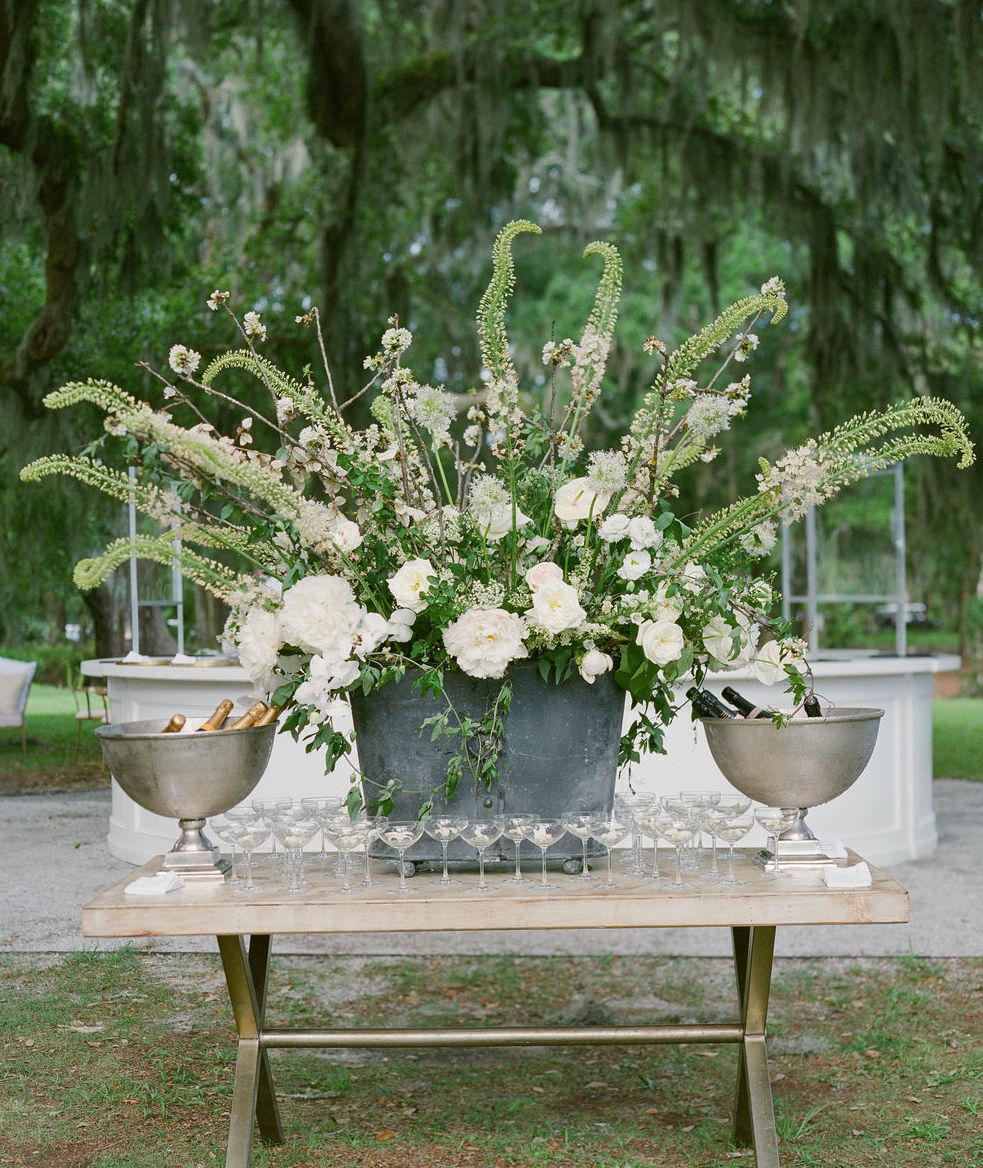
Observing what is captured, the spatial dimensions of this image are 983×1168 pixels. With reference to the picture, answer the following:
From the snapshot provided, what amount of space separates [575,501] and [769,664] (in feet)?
1.55

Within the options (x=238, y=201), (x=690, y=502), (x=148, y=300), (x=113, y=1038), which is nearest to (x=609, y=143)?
(x=148, y=300)

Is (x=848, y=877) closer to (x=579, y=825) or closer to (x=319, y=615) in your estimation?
(x=579, y=825)

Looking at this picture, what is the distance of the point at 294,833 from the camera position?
2.52 metres

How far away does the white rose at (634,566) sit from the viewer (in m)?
2.34

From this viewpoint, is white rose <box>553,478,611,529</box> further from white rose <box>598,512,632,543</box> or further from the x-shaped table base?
the x-shaped table base

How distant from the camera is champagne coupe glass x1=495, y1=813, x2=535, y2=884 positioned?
7.86ft

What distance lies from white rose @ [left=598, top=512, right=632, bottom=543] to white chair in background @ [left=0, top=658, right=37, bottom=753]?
8.31m

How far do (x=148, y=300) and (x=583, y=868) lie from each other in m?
9.52

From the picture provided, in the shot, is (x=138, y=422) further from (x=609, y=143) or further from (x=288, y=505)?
(x=609, y=143)

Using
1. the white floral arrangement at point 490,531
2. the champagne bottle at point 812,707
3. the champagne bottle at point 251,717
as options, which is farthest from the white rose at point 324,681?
the champagne bottle at point 812,707

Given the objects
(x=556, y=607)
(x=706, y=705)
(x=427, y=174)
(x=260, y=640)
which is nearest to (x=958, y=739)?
(x=427, y=174)

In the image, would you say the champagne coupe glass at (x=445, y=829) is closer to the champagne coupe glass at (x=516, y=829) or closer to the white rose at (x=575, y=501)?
the champagne coupe glass at (x=516, y=829)

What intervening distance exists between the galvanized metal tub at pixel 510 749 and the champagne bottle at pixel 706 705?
148 millimetres

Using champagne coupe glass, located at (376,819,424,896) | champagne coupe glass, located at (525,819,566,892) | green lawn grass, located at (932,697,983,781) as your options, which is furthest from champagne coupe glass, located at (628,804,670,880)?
green lawn grass, located at (932,697,983,781)
